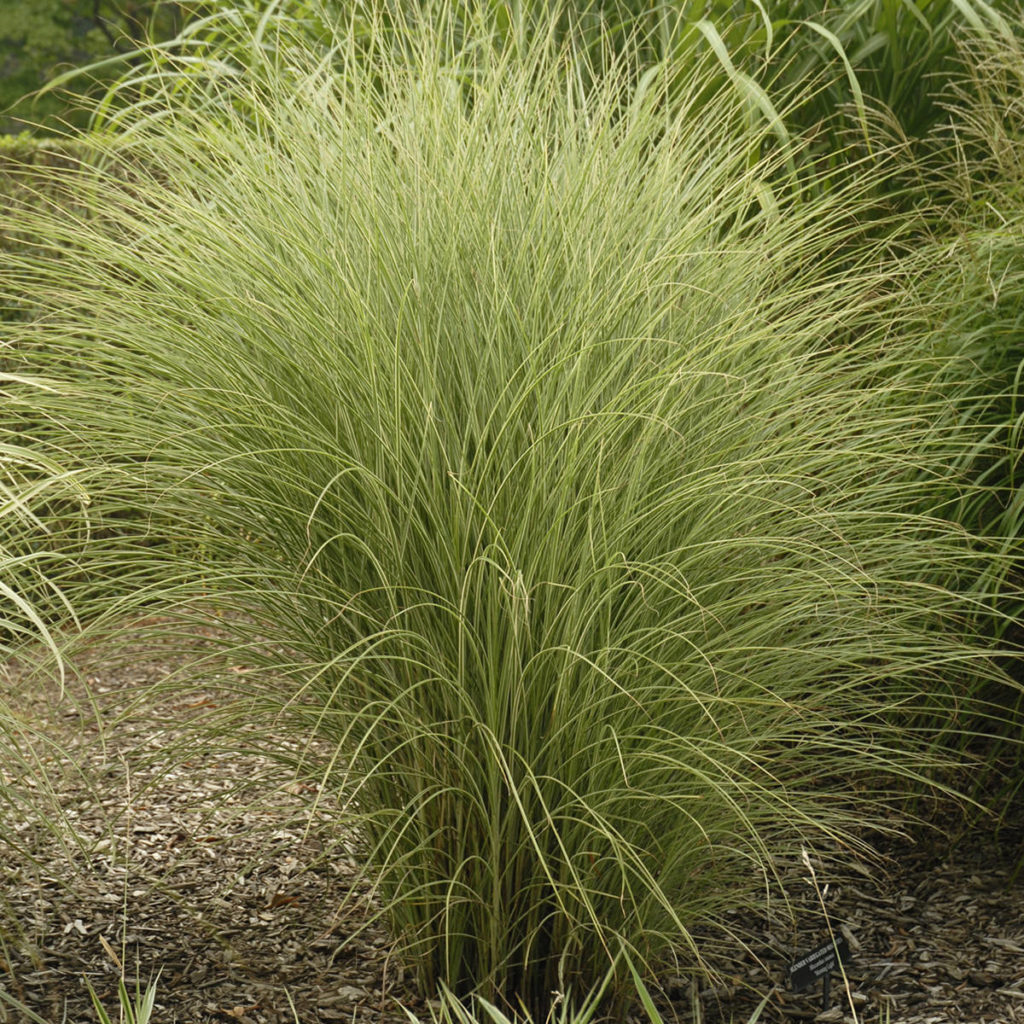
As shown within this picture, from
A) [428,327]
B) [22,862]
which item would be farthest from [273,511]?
[22,862]

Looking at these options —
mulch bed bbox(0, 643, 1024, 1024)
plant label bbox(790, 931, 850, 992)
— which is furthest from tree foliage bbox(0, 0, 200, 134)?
plant label bbox(790, 931, 850, 992)

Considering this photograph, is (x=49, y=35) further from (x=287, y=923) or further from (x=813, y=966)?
(x=813, y=966)

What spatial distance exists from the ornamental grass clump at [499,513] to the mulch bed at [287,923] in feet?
0.57

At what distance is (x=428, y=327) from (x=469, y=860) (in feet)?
3.00

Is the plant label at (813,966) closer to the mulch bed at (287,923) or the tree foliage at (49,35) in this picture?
the mulch bed at (287,923)

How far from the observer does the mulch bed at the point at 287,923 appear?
2.27 metres

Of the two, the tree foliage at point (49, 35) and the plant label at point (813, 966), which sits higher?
the tree foliage at point (49, 35)

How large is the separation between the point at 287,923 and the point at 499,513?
3.53 feet

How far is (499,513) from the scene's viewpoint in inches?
82.4

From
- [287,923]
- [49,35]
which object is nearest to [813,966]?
[287,923]

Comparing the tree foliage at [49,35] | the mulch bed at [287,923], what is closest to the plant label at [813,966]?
the mulch bed at [287,923]

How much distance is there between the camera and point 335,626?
220 cm

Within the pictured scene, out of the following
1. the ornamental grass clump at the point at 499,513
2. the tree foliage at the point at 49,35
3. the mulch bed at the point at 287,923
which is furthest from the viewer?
the tree foliage at the point at 49,35

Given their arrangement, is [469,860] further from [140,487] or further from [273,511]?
→ [140,487]
